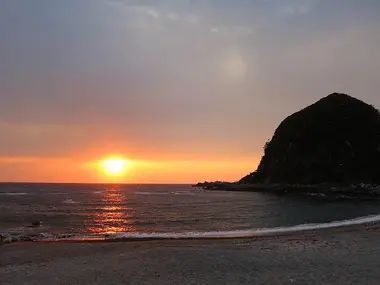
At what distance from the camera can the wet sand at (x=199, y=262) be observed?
64.1 feet

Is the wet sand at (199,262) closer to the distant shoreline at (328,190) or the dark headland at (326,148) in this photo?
the distant shoreline at (328,190)

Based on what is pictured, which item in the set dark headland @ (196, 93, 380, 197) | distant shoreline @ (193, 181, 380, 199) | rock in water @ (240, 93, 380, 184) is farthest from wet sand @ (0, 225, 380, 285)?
rock in water @ (240, 93, 380, 184)

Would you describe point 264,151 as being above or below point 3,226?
above

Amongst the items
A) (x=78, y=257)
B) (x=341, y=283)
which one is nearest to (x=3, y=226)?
(x=78, y=257)

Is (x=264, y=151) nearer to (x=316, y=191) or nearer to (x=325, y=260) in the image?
(x=316, y=191)

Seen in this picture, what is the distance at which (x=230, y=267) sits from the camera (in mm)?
21844

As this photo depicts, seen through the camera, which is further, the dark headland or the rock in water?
the rock in water

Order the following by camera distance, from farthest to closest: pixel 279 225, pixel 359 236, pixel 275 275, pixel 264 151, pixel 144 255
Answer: pixel 264 151 < pixel 279 225 < pixel 359 236 < pixel 144 255 < pixel 275 275

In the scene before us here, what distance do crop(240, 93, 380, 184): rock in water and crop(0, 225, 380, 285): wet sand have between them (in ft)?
408

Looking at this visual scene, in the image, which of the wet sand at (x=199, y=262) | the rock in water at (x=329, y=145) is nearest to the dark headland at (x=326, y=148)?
the rock in water at (x=329, y=145)

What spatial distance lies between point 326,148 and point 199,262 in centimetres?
14359

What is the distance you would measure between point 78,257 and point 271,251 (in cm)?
1231

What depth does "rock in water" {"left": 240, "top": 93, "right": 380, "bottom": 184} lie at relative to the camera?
150500 millimetres

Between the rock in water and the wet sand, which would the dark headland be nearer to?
the rock in water
